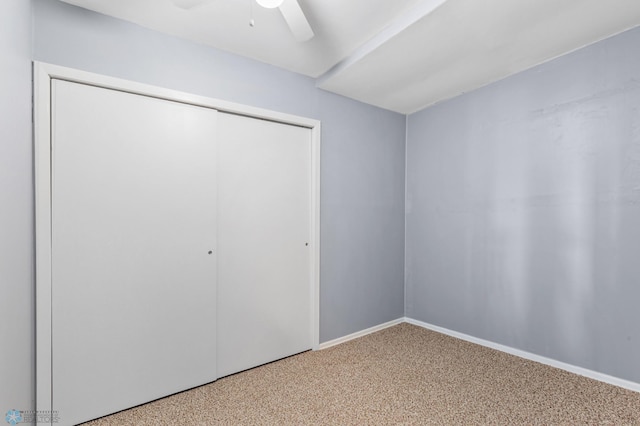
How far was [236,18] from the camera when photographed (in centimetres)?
184

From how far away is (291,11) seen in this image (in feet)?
5.04

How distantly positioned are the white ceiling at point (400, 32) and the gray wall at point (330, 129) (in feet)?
0.35

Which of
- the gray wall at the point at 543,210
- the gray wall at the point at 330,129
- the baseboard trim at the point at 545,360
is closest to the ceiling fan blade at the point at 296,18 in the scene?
the gray wall at the point at 330,129

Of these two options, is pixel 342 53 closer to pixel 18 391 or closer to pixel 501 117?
pixel 501 117

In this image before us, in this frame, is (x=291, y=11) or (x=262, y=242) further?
(x=262, y=242)

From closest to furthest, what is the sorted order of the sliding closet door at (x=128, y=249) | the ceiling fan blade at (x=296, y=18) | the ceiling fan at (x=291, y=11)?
the ceiling fan at (x=291, y=11)
the ceiling fan blade at (x=296, y=18)
the sliding closet door at (x=128, y=249)

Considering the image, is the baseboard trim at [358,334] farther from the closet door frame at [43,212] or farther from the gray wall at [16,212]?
the gray wall at [16,212]

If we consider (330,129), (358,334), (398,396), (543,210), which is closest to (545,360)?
(543,210)

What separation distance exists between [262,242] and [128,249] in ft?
2.92

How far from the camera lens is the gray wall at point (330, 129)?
1713 millimetres

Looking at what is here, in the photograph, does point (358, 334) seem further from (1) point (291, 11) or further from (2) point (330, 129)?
(1) point (291, 11)

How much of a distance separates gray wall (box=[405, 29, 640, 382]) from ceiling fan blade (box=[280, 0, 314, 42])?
183 cm

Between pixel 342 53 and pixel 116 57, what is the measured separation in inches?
57.4

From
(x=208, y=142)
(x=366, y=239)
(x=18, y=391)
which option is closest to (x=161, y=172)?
(x=208, y=142)
